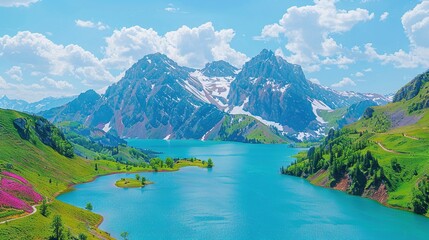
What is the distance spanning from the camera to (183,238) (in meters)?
129

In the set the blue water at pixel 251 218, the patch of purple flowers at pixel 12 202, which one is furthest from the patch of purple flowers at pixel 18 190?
the blue water at pixel 251 218

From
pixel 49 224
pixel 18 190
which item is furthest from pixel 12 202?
pixel 18 190

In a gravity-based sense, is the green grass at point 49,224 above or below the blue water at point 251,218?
above

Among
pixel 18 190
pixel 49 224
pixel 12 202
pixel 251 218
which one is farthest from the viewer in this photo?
pixel 251 218

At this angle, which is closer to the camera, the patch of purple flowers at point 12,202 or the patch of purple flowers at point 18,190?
the patch of purple flowers at point 12,202

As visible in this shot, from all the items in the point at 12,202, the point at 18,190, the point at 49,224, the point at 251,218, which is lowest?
the point at 251,218

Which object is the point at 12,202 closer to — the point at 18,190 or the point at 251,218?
the point at 18,190

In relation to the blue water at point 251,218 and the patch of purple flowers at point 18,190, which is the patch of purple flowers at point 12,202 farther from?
the blue water at point 251,218

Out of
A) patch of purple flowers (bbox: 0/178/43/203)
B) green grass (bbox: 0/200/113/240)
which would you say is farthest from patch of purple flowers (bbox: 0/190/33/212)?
patch of purple flowers (bbox: 0/178/43/203)

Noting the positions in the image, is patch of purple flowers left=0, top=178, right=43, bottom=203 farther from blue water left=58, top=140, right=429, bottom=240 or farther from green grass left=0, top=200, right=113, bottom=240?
blue water left=58, top=140, right=429, bottom=240

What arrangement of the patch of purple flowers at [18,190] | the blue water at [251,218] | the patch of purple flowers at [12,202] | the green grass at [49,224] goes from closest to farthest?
the green grass at [49,224]
the patch of purple flowers at [12,202]
the patch of purple flowers at [18,190]
the blue water at [251,218]

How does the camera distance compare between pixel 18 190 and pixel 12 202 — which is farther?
pixel 18 190

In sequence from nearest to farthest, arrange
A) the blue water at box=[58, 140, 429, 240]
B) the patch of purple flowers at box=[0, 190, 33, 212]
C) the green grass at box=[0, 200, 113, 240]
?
the green grass at box=[0, 200, 113, 240], the patch of purple flowers at box=[0, 190, 33, 212], the blue water at box=[58, 140, 429, 240]

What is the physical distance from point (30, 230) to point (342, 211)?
387 feet
